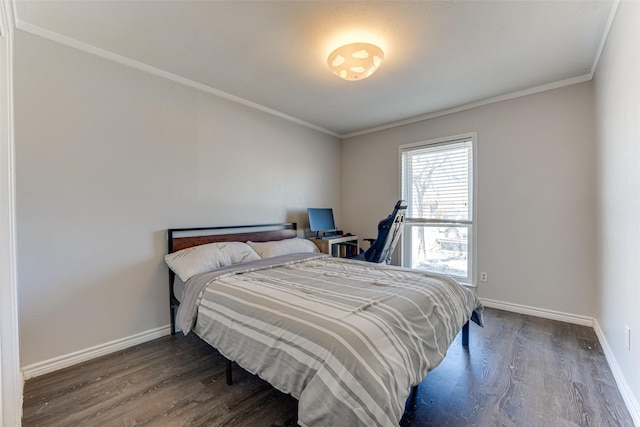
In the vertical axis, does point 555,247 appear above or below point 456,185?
below

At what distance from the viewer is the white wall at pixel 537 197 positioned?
281 centimetres

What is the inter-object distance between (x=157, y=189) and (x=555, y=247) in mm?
4141

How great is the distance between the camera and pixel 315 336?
1319 mm

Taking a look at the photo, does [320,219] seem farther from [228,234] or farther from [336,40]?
[336,40]

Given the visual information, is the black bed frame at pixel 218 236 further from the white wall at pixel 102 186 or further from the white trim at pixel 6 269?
the white trim at pixel 6 269

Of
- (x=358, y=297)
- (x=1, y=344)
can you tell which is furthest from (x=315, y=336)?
(x=1, y=344)

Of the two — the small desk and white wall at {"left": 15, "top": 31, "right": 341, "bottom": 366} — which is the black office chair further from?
white wall at {"left": 15, "top": 31, "right": 341, "bottom": 366}

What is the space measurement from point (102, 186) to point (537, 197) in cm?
431

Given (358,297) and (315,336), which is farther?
(358,297)

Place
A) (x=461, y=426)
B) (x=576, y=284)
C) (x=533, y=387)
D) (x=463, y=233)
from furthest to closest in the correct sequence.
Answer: (x=463, y=233) → (x=576, y=284) → (x=533, y=387) → (x=461, y=426)

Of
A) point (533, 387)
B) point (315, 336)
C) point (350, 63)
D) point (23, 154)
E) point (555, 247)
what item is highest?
point (350, 63)

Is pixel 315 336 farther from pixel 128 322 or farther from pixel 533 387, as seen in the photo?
pixel 128 322

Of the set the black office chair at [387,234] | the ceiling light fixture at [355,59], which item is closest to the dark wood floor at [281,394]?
the black office chair at [387,234]

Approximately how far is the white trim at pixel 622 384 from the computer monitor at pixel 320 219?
3060mm
